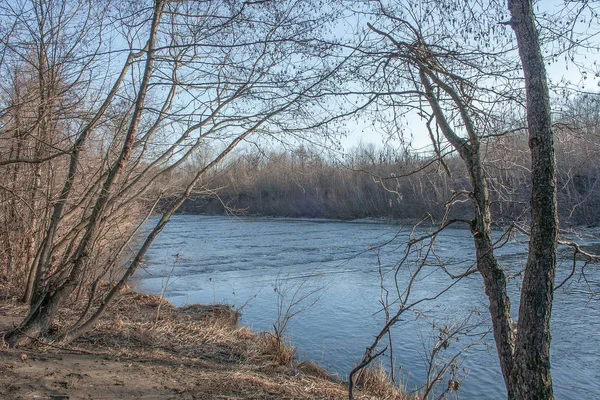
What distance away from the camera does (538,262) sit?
10.9ft

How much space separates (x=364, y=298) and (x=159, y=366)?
7.67 metres

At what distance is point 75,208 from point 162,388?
2.87m

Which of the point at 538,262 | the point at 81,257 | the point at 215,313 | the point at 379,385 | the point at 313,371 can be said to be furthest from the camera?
the point at 215,313

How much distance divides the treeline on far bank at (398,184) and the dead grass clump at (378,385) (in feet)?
7.45

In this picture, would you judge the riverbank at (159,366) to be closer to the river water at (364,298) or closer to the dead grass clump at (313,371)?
the dead grass clump at (313,371)

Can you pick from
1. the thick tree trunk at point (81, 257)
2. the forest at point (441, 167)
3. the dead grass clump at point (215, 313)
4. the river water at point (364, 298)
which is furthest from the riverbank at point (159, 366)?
the forest at point (441, 167)

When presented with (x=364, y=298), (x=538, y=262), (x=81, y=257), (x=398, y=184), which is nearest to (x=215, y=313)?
(x=364, y=298)

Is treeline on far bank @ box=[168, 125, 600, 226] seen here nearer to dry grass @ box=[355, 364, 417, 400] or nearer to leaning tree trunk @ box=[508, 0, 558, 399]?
leaning tree trunk @ box=[508, 0, 558, 399]

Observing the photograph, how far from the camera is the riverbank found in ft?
13.6

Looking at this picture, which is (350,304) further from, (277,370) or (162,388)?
(162,388)

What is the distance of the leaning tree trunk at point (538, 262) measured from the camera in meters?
3.27

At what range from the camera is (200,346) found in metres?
6.48

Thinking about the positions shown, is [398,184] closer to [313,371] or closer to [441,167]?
[441,167]

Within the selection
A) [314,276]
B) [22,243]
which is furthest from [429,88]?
[314,276]
